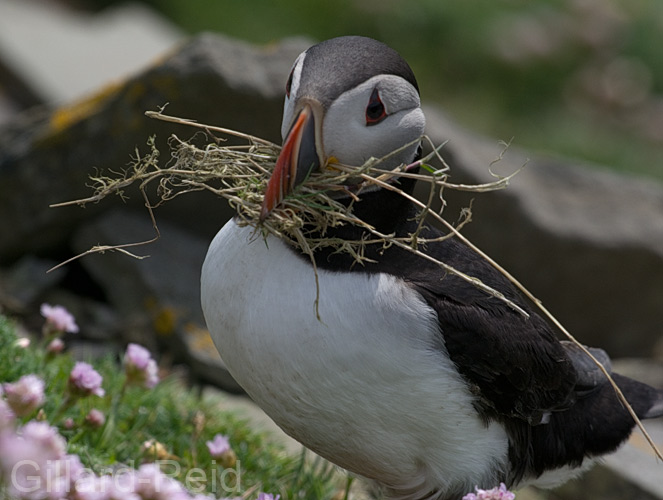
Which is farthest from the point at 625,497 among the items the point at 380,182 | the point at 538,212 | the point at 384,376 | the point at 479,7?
the point at 479,7

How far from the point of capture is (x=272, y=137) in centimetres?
543

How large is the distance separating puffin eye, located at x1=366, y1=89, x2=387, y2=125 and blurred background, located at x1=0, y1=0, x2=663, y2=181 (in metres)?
8.25

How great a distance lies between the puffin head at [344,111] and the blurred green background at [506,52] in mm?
8406

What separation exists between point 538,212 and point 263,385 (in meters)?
3.49

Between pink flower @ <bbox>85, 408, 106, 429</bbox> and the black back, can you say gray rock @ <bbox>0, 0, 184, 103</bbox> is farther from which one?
the black back

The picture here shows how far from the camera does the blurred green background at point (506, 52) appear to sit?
38.1 ft

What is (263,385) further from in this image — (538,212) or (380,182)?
(538,212)

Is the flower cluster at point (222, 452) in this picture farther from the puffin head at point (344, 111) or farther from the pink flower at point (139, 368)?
the puffin head at point (344, 111)

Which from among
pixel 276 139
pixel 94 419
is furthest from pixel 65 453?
pixel 276 139

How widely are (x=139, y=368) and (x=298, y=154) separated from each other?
3.95 feet

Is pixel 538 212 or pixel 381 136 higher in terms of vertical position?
pixel 381 136

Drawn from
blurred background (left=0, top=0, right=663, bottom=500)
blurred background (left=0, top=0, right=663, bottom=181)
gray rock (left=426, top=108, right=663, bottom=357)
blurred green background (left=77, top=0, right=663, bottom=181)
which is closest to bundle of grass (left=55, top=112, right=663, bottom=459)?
blurred background (left=0, top=0, right=663, bottom=500)

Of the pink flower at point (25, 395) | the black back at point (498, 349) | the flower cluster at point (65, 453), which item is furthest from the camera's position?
the black back at point (498, 349)

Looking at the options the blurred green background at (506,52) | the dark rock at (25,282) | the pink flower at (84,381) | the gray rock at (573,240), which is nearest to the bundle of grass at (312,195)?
the pink flower at (84,381)
